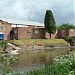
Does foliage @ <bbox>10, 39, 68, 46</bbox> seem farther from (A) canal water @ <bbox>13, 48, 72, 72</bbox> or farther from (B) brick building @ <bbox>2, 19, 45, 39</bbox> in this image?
(A) canal water @ <bbox>13, 48, 72, 72</bbox>

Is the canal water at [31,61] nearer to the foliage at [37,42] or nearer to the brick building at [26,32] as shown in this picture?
the foliage at [37,42]

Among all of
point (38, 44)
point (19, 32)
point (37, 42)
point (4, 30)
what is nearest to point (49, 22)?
→ point (19, 32)

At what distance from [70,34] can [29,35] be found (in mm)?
14204

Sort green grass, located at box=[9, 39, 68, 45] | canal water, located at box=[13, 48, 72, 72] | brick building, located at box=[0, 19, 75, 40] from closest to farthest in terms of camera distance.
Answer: canal water, located at box=[13, 48, 72, 72] → green grass, located at box=[9, 39, 68, 45] → brick building, located at box=[0, 19, 75, 40]

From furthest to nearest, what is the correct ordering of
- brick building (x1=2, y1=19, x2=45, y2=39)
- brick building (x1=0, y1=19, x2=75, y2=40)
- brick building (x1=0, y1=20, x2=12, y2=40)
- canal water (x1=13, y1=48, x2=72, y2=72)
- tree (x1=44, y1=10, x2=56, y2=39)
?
tree (x1=44, y1=10, x2=56, y2=39) < brick building (x1=2, y1=19, x2=45, y2=39) < brick building (x1=0, y1=19, x2=75, y2=40) < brick building (x1=0, y1=20, x2=12, y2=40) < canal water (x1=13, y1=48, x2=72, y2=72)

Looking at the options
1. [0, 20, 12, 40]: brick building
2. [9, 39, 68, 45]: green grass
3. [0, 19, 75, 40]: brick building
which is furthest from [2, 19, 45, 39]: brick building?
[9, 39, 68, 45]: green grass

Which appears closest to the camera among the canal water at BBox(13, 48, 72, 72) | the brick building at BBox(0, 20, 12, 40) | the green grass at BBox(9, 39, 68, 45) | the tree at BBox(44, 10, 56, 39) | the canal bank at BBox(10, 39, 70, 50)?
the canal water at BBox(13, 48, 72, 72)

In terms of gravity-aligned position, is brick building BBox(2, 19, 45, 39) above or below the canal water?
above

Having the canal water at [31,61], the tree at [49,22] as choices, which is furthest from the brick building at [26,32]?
the canal water at [31,61]

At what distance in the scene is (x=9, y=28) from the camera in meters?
78.6

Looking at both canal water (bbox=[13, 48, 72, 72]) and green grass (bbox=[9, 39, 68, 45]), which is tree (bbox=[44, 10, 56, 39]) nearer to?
green grass (bbox=[9, 39, 68, 45])

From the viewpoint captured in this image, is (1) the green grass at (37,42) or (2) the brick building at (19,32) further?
(2) the brick building at (19,32)

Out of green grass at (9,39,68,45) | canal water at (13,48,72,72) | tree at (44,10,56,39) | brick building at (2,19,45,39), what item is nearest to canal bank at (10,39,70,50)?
green grass at (9,39,68,45)

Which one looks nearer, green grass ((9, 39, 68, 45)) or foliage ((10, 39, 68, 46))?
foliage ((10, 39, 68, 46))
